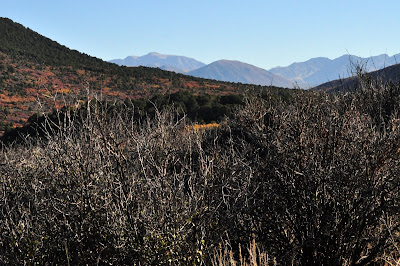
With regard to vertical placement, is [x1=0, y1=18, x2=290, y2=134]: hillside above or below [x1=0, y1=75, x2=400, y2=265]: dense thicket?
above

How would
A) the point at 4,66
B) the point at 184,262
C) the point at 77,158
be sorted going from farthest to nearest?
the point at 4,66 → the point at 77,158 → the point at 184,262

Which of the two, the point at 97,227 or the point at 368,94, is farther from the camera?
the point at 368,94

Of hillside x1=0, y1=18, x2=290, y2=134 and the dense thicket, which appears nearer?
the dense thicket

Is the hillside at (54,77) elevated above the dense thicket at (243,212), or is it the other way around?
the hillside at (54,77)

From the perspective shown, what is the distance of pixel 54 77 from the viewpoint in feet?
168

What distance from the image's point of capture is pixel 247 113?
32.9 ft

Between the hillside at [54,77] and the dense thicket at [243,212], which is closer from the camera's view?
the dense thicket at [243,212]

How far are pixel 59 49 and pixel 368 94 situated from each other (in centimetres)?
6564

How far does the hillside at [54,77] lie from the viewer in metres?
43.9

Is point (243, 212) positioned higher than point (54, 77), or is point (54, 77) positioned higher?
point (54, 77)

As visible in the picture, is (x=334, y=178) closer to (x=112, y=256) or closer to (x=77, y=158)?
(x=112, y=256)

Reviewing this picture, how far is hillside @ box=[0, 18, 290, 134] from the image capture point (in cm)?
4391

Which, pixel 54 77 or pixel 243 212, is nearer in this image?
pixel 243 212

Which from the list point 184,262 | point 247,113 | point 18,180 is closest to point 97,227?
point 184,262
